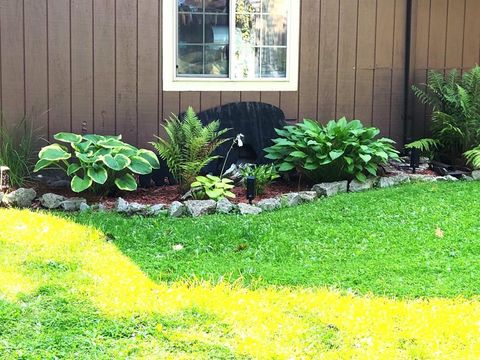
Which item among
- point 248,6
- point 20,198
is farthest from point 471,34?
point 20,198

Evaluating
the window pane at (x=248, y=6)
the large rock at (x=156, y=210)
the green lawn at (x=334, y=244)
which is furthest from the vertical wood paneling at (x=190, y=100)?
the green lawn at (x=334, y=244)

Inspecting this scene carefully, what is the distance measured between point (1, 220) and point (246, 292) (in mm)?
2252

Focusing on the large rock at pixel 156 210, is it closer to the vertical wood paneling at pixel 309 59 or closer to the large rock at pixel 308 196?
the large rock at pixel 308 196

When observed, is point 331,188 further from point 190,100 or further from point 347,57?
point 347,57

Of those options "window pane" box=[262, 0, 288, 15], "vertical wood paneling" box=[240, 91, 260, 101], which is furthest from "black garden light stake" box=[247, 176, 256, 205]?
"window pane" box=[262, 0, 288, 15]

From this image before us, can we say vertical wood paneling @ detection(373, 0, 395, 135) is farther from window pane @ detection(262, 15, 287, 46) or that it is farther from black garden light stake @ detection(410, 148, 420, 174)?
window pane @ detection(262, 15, 287, 46)

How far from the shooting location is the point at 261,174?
253 inches

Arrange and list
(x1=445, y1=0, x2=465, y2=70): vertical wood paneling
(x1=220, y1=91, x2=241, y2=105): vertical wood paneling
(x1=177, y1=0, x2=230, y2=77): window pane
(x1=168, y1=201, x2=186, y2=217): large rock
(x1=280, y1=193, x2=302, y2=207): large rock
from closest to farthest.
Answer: (x1=168, y1=201, x2=186, y2=217): large rock, (x1=280, y1=193, x2=302, y2=207): large rock, (x1=177, y1=0, x2=230, y2=77): window pane, (x1=220, y1=91, x2=241, y2=105): vertical wood paneling, (x1=445, y1=0, x2=465, y2=70): vertical wood paneling

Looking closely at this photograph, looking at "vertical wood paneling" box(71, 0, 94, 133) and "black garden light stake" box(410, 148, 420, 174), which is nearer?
"vertical wood paneling" box(71, 0, 94, 133)

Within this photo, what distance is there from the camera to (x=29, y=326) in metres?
3.19

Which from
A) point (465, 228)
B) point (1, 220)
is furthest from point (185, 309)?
point (465, 228)

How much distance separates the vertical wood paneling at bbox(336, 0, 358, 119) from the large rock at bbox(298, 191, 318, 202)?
170 centimetres

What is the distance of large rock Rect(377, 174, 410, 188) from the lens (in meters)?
6.58

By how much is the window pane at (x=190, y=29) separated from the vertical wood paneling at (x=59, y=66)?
45.5 inches
